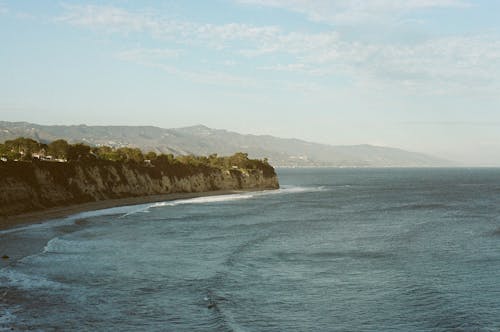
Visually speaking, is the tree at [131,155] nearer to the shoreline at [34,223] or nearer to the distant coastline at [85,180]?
the distant coastline at [85,180]

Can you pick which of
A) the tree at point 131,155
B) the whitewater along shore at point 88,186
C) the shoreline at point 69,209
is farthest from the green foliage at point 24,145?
the shoreline at point 69,209

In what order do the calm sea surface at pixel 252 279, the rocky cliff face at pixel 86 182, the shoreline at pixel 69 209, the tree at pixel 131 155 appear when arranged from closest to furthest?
the calm sea surface at pixel 252 279, the shoreline at pixel 69 209, the rocky cliff face at pixel 86 182, the tree at pixel 131 155

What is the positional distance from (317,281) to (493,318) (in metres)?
12.4

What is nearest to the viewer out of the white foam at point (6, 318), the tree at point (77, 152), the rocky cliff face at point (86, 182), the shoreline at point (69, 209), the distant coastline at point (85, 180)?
the white foam at point (6, 318)

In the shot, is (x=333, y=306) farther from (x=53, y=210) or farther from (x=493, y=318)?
(x=53, y=210)

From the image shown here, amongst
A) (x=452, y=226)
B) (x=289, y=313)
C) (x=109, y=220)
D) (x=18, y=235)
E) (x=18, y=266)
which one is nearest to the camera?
(x=289, y=313)

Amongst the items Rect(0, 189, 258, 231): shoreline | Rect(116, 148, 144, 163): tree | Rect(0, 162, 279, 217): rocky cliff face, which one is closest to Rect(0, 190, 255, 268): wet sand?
Rect(0, 189, 258, 231): shoreline

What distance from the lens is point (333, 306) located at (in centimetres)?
3011

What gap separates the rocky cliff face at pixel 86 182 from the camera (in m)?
79.2

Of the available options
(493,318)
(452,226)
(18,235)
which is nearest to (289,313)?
(493,318)

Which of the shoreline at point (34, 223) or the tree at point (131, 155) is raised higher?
the tree at point (131, 155)

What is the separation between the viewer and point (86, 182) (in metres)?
106

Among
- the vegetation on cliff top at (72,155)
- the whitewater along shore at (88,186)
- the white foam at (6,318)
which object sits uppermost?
the vegetation on cliff top at (72,155)

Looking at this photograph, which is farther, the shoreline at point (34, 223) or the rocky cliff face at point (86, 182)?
the rocky cliff face at point (86, 182)
